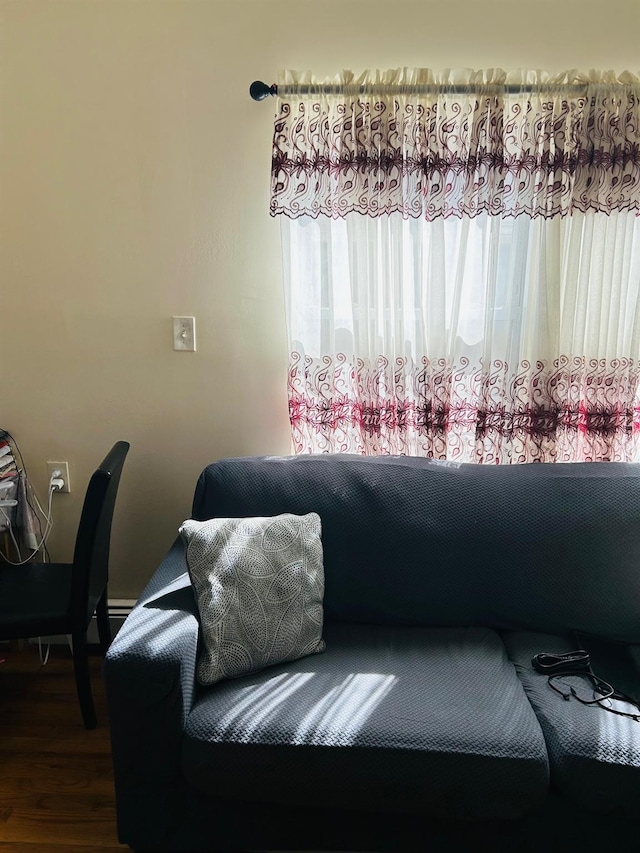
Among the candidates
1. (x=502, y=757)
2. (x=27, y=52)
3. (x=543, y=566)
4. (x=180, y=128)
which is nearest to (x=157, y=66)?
(x=180, y=128)

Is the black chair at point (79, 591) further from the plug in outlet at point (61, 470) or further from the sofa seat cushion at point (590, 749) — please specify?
the sofa seat cushion at point (590, 749)

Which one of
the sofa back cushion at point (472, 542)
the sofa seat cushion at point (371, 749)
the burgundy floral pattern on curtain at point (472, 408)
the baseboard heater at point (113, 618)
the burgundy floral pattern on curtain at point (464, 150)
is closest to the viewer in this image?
the sofa seat cushion at point (371, 749)

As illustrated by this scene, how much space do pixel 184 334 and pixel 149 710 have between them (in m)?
1.28

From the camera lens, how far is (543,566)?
76.5 inches

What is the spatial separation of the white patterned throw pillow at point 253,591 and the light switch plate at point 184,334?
0.74 meters

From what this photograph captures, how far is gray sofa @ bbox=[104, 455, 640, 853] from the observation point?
1.47 meters

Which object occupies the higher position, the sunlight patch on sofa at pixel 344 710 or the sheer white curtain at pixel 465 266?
the sheer white curtain at pixel 465 266

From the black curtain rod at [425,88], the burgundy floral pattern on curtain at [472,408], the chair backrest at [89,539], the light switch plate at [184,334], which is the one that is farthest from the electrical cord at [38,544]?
the black curtain rod at [425,88]

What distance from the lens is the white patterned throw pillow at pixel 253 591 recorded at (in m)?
1.68

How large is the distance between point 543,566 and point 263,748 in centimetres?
98

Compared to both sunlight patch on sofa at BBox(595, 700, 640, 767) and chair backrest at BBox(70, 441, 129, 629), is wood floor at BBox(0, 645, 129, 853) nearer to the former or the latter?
chair backrest at BBox(70, 441, 129, 629)

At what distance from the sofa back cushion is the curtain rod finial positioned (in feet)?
4.00

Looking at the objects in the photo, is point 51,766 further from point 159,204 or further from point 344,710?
point 159,204

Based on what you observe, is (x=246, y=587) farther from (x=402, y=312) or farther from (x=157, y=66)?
(x=157, y=66)
